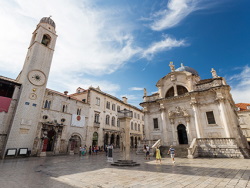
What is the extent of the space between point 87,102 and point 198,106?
782 inches

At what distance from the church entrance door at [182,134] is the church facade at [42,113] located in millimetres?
15267

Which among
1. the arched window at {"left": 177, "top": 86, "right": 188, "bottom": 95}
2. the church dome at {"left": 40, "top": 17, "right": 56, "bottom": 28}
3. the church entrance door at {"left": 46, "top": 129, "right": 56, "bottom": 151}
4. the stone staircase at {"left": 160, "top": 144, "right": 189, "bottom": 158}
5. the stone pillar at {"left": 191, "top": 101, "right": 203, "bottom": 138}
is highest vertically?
the church dome at {"left": 40, "top": 17, "right": 56, "bottom": 28}

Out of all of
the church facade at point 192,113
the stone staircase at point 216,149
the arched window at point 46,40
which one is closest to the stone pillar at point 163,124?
the church facade at point 192,113

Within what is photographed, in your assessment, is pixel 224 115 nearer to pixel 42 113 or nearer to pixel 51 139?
pixel 51 139

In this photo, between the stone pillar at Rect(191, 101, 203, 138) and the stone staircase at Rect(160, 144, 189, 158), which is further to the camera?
the stone pillar at Rect(191, 101, 203, 138)

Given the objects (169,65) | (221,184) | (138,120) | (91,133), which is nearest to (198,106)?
(169,65)

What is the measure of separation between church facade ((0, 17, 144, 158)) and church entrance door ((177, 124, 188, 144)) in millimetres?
15267

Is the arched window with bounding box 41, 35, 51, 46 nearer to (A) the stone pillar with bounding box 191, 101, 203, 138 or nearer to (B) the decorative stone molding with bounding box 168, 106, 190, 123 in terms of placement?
(B) the decorative stone molding with bounding box 168, 106, 190, 123

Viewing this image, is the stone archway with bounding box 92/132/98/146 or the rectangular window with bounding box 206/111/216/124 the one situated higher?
the rectangular window with bounding box 206/111/216/124

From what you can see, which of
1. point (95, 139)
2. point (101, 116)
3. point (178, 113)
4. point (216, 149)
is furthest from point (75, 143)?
point (216, 149)

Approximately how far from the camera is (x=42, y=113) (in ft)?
67.5

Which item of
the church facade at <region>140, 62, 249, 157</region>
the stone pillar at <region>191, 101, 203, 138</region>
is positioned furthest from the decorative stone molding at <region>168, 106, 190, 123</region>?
the stone pillar at <region>191, 101, 203, 138</region>

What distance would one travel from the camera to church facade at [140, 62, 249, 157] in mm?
17547

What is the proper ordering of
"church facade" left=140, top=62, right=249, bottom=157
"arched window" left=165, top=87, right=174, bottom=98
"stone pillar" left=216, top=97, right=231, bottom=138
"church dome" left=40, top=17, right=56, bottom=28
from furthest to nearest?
"church dome" left=40, top=17, right=56, bottom=28 < "arched window" left=165, top=87, right=174, bottom=98 < "church facade" left=140, top=62, right=249, bottom=157 < "stone pillar" left=216, top=97, right=231, bottom=138
